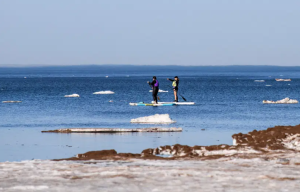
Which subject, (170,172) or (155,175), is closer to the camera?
(155,175)

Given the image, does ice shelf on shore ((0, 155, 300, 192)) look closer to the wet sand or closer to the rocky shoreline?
the wet sand

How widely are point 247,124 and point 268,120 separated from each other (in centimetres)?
279

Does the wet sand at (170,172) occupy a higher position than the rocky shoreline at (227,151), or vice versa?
the wet sand at (170,172)

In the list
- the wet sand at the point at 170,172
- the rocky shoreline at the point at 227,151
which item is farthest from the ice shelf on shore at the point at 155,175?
the rocky shoreline at the point at 227,151

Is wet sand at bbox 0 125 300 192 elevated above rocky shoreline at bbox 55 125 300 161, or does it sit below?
above

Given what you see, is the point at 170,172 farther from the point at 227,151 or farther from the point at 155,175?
the point at 227,151

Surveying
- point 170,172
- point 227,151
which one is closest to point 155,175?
point 170,172

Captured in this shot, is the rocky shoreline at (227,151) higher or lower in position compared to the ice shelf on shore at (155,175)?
lower

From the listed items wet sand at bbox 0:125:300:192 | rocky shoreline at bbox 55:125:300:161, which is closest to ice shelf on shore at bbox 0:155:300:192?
wet sand at bbox 0:125:300:192

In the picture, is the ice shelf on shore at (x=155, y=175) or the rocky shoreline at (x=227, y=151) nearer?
the ice shelf on shore at (x=155, y=175)

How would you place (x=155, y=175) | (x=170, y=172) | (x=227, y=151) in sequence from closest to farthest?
(x=155, y=175)
(x=170, y=172)
(x=227, y=151)

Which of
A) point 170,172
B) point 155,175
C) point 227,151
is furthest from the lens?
point 227,151

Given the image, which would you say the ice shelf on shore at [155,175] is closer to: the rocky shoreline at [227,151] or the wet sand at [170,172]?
the wet sand at [170,172]

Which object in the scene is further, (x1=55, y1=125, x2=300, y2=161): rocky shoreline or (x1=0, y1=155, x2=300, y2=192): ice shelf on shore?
(x1=55, y1=125, x2=300, y2=161): rocky shoreline
